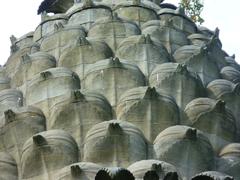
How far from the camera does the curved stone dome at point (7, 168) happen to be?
1276cm

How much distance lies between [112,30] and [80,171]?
3.95m

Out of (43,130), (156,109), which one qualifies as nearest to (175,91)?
(156,109)

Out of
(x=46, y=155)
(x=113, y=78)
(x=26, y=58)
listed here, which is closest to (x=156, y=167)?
(x=46, y=155)

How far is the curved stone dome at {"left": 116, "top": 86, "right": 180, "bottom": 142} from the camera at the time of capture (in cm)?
1327

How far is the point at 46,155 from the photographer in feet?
41.3

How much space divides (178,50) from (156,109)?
2.18 m

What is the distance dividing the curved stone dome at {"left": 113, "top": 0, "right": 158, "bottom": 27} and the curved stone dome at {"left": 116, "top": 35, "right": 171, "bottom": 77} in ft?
4.15

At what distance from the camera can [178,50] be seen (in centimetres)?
1539

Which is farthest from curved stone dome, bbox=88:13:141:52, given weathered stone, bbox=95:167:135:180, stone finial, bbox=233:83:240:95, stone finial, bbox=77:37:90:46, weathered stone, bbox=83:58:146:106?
weathered stone, bbox=95:167:135:180

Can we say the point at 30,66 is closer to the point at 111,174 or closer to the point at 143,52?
the point at 143,52

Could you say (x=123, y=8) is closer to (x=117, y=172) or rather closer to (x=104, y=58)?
(x=104, y=58)

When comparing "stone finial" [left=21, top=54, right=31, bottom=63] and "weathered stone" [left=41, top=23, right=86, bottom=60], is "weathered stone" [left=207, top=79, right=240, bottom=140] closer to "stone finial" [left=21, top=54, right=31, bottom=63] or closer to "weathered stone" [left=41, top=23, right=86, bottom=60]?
"weathered stone" [left=41, top=23, right=86, bottom=60]

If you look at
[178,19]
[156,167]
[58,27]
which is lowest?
[156,167]

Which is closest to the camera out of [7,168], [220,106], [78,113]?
[7,168]
